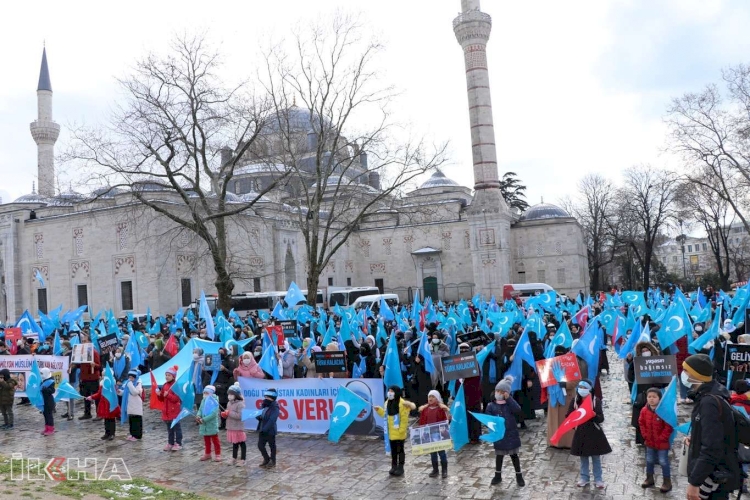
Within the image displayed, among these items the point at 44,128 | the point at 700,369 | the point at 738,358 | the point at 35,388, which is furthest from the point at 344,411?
the point at 44,128

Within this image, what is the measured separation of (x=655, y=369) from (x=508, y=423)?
7.28ft

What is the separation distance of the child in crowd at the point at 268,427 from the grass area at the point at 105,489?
134cm

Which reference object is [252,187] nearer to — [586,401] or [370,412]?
[370,412]

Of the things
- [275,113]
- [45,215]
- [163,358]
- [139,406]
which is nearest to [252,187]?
[45,215]

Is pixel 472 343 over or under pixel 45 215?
under

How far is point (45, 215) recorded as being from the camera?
4228 centimetres

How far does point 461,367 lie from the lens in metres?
8.82

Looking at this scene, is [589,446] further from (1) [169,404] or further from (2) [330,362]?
(1) [169,404]

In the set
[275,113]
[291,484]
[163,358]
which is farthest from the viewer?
[275,113]

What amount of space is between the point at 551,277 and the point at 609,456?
129 ft

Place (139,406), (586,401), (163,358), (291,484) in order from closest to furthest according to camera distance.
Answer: (586,401), (291,484), (139,406), (163,358)

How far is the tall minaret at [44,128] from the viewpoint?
43906mm

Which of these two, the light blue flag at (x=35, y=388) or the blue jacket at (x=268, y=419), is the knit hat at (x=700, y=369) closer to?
the blue jacket at (x=268, y=419)

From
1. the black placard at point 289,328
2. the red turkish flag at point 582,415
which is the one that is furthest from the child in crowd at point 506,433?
the black placard at point 289,328
